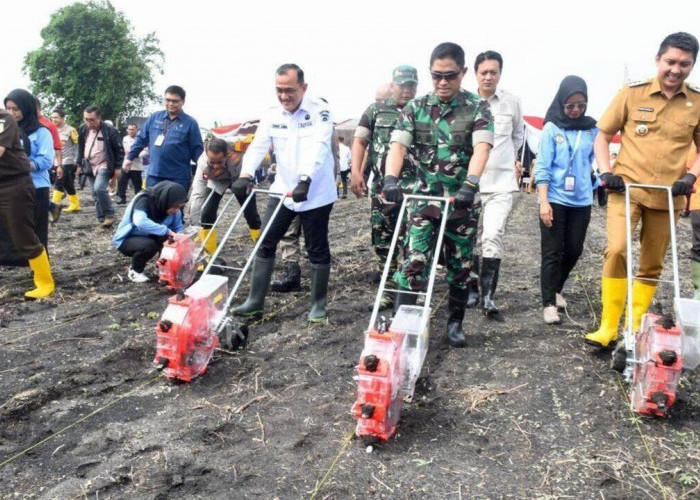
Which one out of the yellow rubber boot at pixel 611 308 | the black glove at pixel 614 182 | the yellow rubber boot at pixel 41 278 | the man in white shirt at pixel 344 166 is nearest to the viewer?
the black glove at pixel 614 182

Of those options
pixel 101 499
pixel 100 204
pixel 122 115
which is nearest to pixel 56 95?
pixel 122 115

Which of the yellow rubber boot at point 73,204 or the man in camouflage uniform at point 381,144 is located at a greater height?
the man in camouflage uniform at point 381,144

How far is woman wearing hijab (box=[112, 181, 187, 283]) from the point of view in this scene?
6164 mm

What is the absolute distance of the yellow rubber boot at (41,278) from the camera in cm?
585

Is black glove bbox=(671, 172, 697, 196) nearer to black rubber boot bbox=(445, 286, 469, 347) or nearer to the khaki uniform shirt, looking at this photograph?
the khaki uniform shirt

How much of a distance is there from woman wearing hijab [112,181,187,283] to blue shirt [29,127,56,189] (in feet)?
2.78

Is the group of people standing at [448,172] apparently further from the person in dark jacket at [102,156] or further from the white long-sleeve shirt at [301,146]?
the person in dark jacket at [102,156]

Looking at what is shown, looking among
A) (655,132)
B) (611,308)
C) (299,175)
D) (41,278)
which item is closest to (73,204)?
(41,278)

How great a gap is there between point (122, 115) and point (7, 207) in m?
42.1

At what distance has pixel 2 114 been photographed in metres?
5.40

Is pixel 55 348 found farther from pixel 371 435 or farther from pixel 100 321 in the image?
pixel 371 435

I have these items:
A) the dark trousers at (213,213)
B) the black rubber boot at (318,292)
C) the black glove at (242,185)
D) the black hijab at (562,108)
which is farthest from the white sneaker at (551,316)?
the dark trousers at (213,213)

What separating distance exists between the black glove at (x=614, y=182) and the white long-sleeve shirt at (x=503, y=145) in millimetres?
1173

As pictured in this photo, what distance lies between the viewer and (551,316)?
504 centimetres
